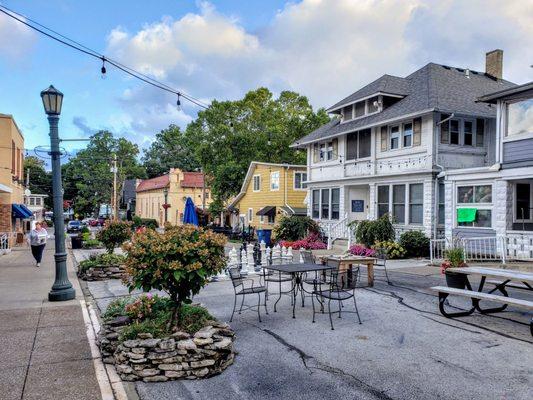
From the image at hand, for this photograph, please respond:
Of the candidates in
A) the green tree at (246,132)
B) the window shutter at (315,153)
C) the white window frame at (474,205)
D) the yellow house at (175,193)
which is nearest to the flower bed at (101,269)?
the white window frame at (474,205)

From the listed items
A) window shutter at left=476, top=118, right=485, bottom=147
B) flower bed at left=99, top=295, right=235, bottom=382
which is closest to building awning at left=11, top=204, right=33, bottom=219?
flower bed at left=99, top=295, right=235, bottom=382

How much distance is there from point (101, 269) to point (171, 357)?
8.55m

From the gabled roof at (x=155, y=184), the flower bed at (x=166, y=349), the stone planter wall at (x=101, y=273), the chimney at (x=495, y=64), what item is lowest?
the stone planter wall at (x=101, y=273)

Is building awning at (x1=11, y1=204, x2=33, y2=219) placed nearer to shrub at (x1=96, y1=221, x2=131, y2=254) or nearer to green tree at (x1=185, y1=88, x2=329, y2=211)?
shrub at (x1=96, y1=221, x2=131, y2=254)

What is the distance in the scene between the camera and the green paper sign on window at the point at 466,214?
15055mm

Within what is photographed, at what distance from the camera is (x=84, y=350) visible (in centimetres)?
578

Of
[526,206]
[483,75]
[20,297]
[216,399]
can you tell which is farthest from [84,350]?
[483,75]

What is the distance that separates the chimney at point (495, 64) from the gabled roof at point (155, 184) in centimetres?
3674

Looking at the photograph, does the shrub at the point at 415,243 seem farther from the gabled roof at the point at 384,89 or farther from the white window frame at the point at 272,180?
the white window frame at the point at 272,180

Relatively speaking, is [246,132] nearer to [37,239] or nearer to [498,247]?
[37,239]

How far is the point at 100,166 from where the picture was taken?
5997 centimetres

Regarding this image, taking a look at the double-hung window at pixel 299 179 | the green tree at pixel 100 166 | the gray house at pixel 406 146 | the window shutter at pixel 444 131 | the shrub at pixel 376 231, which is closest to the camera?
the gray house at pixel 406 146

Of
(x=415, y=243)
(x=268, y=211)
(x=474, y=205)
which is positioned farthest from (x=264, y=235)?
(x=474, y=205)

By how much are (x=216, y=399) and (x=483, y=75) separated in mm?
23572
